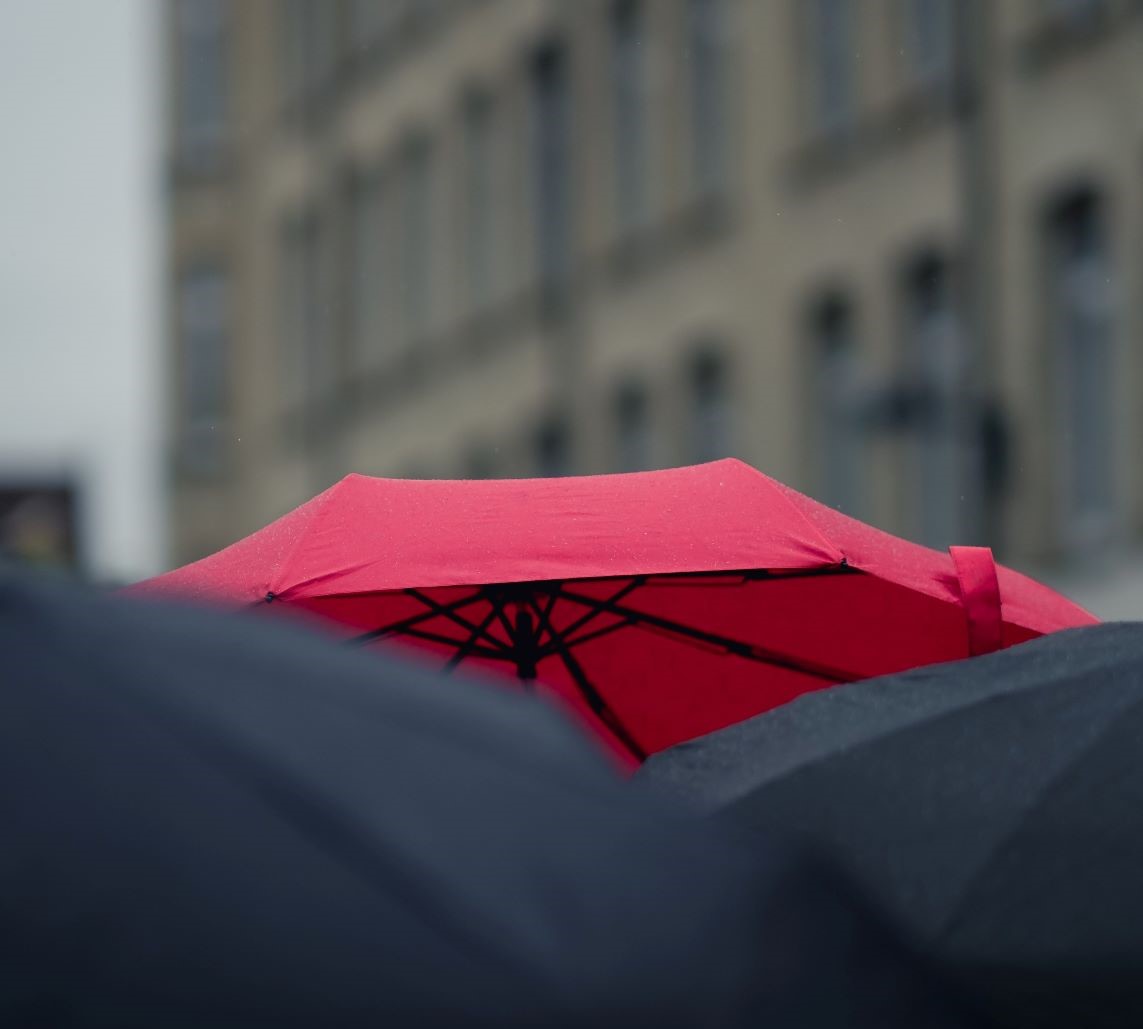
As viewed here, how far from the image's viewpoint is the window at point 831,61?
22.8m

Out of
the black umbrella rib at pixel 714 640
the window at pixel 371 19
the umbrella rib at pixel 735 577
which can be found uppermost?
the window at pixel 371 19

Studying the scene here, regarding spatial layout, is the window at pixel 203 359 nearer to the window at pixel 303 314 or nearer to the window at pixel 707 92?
the window at pixel 303 314

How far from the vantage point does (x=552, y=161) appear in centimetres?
2933

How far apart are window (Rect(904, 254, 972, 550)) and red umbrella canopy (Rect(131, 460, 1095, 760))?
14.8 metres

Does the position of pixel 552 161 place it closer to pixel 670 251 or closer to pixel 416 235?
pixel 670 251

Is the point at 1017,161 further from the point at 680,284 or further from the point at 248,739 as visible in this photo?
the point at 248,739

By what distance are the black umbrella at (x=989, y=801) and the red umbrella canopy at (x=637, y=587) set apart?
979 mm

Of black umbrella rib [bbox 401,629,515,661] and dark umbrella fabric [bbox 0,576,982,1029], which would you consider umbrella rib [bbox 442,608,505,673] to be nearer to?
black umbrella rib [bbox 401,629,515,661]

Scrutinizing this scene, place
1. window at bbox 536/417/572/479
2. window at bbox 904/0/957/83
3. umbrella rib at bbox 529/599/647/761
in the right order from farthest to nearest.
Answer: window at bbox 536/417/572/479 → window at bbox 904/0/957/83 → umbrella rib at bbox 529/599/647/761

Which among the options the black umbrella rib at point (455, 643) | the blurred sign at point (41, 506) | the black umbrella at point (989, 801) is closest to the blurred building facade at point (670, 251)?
the blurred sign at point (41, 506)

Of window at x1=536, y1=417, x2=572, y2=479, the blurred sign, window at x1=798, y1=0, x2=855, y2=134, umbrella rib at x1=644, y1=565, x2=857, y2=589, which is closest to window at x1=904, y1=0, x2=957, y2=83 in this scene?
window at x1=798, y1=0, x2=855, y2=134

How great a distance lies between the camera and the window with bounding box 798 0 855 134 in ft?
74.7

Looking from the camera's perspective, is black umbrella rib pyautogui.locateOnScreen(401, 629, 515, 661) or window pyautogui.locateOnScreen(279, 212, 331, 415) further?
window pyautogui.locateOnScreen(279, 212, 331, 415)

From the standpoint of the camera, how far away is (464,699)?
8.14 feet
